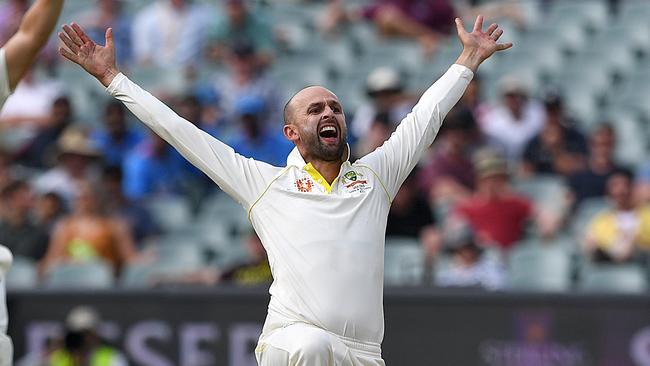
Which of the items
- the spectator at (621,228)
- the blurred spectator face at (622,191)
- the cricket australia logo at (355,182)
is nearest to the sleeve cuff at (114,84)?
the cricket australia logo at (355,182)

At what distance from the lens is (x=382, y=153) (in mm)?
6820

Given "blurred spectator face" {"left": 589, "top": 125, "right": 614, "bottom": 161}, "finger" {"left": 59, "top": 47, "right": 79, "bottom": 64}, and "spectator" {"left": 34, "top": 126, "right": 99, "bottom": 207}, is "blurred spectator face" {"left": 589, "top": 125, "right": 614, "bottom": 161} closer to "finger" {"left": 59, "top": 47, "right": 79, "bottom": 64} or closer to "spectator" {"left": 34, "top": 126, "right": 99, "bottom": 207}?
"spectator" {"left": 34, "top": 126, "right": 99, "bottom": 207}

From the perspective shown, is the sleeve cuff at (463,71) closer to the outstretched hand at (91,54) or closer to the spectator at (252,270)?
the outstretched hand at (91,54)

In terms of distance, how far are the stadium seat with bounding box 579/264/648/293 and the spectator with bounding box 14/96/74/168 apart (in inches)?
221

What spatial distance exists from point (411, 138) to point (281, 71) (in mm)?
8507

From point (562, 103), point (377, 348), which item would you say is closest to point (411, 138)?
point (377, 348)

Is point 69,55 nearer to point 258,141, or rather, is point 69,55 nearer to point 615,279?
point 615,279

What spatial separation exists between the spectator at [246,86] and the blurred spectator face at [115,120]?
102 centimetres

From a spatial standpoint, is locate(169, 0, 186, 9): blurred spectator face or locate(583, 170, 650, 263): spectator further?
locate(169, 0, 186, 9): blurred spectator face

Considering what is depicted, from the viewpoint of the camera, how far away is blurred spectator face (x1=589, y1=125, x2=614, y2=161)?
1219 cm

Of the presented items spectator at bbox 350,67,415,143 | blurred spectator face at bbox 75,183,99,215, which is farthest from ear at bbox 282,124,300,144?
blurred spectator face at bbox 75,183,99,215

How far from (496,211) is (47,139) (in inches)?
193

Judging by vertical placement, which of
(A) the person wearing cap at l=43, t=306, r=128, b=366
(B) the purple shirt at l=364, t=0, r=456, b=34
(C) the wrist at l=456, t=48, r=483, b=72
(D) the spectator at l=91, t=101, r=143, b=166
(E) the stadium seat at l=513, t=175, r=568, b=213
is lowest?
(A) the person wearing cap at l=43, t=306, r=128, b=366

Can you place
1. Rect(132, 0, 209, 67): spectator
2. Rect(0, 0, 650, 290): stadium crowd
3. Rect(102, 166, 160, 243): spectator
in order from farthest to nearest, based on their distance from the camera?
Rect(132, 0, 209, 67): spectator → Rect(102, 166, 160, 243): spectator → Rect(0, 0, 650, 290): stadium crowd
